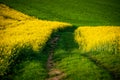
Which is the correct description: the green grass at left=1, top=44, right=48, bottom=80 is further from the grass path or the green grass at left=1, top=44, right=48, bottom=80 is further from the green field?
the grass path

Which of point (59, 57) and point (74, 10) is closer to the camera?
point (59, 57)

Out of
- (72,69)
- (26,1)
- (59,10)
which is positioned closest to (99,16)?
(59,10)

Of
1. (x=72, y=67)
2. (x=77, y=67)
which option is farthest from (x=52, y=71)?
(x=77, y=67)

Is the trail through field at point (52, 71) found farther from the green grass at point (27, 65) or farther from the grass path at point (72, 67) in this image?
the green grass at point (27, 65)

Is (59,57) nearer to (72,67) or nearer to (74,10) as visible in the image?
(72,67)

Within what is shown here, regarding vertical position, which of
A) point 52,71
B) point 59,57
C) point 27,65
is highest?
point 59,57

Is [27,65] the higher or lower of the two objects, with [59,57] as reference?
lower

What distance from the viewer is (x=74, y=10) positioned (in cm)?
6869

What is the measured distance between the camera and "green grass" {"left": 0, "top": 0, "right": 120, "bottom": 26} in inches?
2371

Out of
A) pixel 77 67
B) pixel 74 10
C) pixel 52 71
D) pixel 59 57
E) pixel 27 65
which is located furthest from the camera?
pixel 74 10

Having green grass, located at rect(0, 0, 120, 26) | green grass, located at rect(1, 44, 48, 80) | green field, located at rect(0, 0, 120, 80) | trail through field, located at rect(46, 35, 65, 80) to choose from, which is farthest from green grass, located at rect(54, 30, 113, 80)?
green grass, located at rect(0, 0, 120, 26)

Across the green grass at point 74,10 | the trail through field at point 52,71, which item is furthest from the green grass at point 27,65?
the green grass at point 74,10

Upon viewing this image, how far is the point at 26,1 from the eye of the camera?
74.4 meters

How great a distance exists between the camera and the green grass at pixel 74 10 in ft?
198
